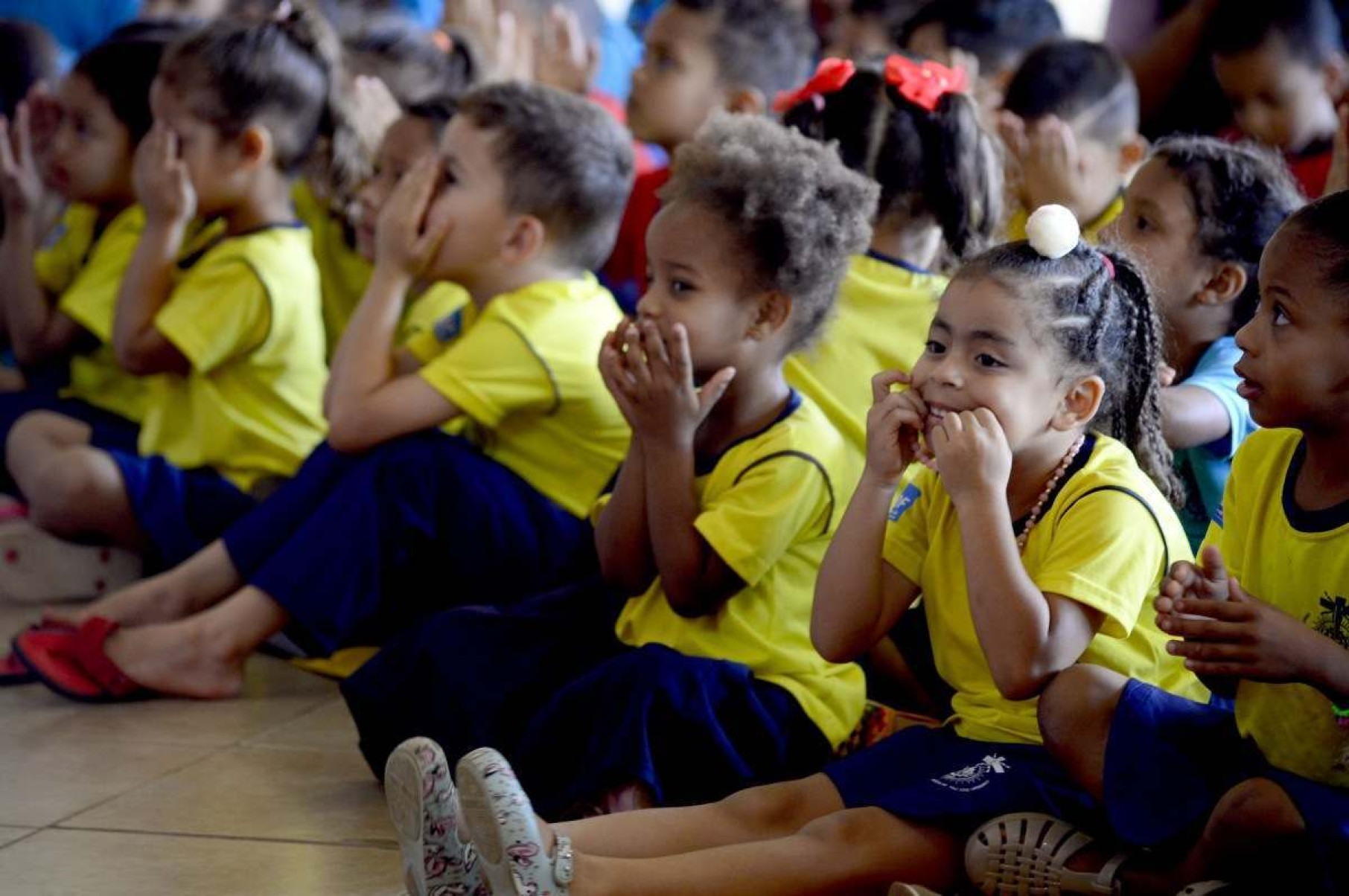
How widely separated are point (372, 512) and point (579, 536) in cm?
27

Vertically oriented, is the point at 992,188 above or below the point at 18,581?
above

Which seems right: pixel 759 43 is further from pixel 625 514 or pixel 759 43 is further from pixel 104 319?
pixel 625 514

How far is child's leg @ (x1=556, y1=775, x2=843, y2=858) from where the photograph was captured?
153cm

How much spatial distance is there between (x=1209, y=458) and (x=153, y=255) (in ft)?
5.60

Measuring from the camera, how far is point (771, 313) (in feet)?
6.32

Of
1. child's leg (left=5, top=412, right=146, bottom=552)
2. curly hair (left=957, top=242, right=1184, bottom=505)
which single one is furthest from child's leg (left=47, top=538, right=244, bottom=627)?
curly hair (left=957, top=242, right=1184, bottom=505)

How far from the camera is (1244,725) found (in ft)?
4.99

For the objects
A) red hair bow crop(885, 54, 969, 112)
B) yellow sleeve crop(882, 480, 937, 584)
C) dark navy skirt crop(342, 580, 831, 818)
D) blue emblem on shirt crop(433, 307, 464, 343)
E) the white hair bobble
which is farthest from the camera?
blue emblem on shirt crop(433, 307, 464, 343)

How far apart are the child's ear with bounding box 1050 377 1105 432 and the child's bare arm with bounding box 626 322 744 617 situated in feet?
1.20

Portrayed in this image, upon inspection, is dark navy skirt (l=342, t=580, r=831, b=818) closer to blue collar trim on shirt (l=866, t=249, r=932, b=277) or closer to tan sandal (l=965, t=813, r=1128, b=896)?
tan sandal (l=965, t=813, r=1128, b=896)

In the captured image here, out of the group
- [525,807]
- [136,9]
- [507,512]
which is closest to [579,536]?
[507,512]

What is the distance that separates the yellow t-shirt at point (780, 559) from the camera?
1812 millimetres

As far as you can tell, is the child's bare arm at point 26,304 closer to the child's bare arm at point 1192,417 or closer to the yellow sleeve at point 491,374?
the yellow sleeve at point 491,374

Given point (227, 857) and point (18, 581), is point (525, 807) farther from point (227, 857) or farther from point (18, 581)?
point (18, 581)
